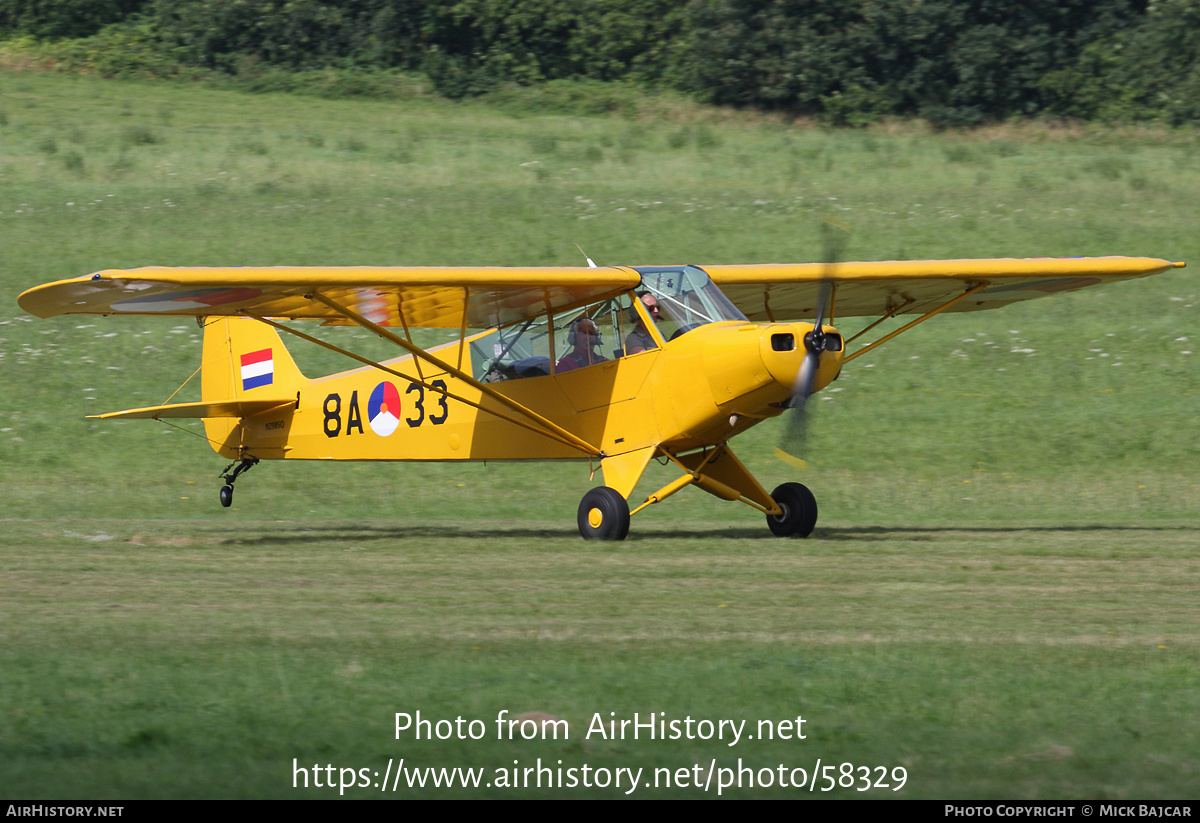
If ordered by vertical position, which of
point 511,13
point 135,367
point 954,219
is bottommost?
point 135,367

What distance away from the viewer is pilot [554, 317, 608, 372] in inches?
540

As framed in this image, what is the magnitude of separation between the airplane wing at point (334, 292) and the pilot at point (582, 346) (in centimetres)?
24

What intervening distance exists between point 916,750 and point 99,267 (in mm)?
23529

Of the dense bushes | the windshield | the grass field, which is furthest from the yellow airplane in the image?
the dense bushes

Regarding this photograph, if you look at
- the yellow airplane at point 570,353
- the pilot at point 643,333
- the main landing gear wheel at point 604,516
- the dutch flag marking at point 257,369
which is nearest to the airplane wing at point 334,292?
the yellow airplane at point 570,353

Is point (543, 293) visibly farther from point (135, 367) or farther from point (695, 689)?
point (135, 367)

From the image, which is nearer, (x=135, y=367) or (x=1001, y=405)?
(x=1001, y=405)

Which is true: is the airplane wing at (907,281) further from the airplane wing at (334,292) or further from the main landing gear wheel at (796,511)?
the main landing gear wheel at (796,511)

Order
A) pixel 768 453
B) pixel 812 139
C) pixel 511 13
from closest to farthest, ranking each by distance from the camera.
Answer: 1. pixel 768 453
2. pixel 812 139
3. pixel 511 13

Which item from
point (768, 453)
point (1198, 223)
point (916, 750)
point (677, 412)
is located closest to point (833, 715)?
point (916, 750)

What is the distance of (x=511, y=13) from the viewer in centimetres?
5000

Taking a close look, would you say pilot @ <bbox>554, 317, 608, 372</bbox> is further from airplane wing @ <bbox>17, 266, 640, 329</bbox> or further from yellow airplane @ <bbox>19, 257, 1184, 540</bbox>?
airplane wing @ <bbox>17, 266, 640, 329</bbox>

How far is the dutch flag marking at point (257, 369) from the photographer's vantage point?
16.5 metres

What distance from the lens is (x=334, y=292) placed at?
13.2m
